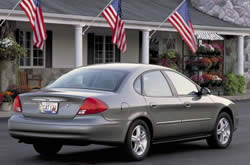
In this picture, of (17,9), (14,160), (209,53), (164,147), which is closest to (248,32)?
(209,53)

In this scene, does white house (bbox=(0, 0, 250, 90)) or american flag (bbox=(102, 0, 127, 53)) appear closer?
american flag (bbox=(102, 0, 127, 53))

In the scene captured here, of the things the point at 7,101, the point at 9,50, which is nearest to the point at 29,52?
the point at 9,50

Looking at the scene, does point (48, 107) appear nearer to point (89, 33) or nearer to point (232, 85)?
point (89, 33)

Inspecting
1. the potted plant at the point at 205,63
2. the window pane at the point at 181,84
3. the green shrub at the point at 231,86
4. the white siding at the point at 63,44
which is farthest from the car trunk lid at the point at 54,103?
the green shrub at the point at 231,86

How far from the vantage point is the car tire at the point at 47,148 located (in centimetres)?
1073

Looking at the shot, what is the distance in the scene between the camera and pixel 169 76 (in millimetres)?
11289

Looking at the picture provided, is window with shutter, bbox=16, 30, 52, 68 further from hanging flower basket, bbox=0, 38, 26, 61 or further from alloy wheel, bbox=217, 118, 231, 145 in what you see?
alloy wheel, bbox=217, 118, 231, 145

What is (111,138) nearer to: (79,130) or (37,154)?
(79,130)

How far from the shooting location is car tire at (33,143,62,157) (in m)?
10.7

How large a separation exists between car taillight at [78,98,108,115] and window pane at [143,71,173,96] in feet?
3.85

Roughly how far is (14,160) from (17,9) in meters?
12.7

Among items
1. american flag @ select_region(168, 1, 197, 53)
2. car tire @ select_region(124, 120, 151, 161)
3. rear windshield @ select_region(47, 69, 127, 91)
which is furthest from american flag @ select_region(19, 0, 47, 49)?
car tire @ select_region(124, 120, 151, 161)

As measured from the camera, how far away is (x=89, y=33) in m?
28.3

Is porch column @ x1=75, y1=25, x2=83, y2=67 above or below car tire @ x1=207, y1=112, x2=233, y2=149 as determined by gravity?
above
